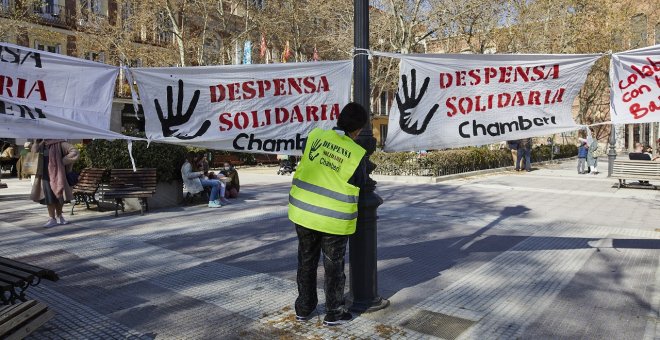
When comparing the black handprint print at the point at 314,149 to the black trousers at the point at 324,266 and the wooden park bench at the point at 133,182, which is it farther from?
the wooden park bench at the point at 133,182

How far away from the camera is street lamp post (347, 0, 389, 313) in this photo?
4.10 m

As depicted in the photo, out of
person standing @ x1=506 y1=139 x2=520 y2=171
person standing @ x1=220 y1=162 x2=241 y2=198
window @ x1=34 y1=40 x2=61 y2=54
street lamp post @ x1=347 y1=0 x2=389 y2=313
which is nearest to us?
street lamp post @ x1=347 y1=0 x2=389 y2=313

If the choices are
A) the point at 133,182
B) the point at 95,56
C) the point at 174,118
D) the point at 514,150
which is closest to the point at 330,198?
the point at 174,118

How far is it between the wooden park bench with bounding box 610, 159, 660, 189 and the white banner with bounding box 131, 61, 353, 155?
12.1 meters

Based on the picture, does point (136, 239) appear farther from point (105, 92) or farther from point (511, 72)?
point (511, 72)

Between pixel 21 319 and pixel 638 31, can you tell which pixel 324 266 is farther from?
pixel 638 31

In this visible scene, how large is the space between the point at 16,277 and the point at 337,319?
→ 249cm

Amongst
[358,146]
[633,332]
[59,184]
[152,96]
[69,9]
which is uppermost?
[69,9]

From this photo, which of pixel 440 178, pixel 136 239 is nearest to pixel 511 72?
pixel 136 239

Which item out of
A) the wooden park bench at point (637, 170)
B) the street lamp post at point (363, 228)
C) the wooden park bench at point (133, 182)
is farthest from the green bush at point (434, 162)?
the street lamp post at point (363, 228)

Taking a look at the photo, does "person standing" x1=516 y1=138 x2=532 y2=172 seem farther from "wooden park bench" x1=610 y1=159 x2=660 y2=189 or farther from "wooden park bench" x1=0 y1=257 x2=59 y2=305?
"wooden park bench" x1=0 y1=257 x2=59 y2=305

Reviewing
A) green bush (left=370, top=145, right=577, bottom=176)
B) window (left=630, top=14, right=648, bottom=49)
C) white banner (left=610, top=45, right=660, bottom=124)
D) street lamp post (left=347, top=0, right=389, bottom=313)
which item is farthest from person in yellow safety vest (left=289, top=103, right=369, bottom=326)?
window (left=630, top=14, right=648, bottom=49)

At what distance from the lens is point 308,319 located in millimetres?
4031

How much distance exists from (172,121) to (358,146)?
1.64 meters
